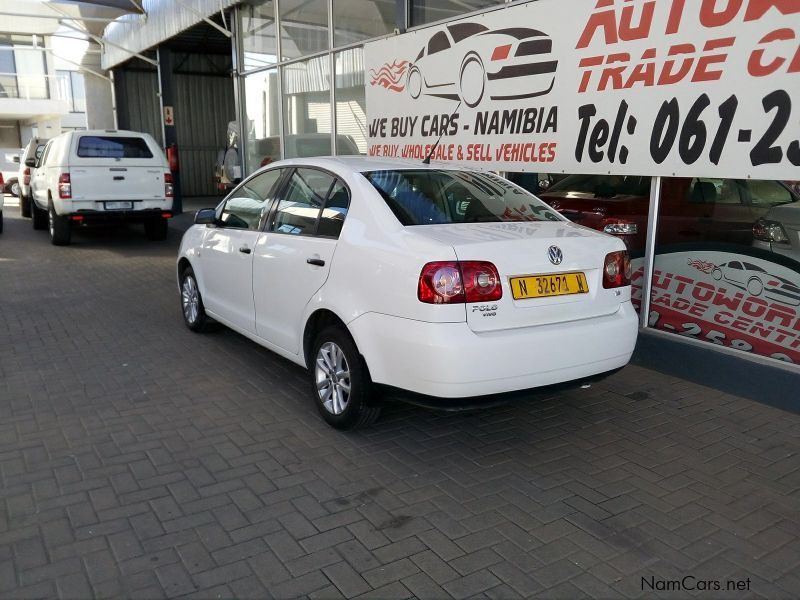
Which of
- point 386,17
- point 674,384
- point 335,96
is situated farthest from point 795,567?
point 335,96

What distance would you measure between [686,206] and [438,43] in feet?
10.9

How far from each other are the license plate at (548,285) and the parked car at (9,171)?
72.8ft

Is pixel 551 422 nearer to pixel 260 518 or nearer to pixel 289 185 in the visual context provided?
pixel 260 518

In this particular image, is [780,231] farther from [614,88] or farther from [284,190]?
[284,190]

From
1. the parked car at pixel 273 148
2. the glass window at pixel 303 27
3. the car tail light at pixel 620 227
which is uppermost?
the glass window at pixel 303 27

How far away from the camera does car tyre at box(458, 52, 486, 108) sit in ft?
22.2

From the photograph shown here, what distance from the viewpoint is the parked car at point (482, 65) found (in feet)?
19.9

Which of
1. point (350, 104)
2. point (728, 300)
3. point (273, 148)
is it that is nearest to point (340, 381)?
point (728, 300)

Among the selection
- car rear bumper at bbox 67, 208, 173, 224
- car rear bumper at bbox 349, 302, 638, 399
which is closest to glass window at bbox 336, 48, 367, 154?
car rear bumper at bbox 67, 208, 173, 224

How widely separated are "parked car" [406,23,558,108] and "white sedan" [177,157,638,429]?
193cm

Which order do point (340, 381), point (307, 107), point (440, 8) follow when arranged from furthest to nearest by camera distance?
point (307, 107)
point (440, 8)
point (340, 381)

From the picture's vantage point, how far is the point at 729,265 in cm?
532

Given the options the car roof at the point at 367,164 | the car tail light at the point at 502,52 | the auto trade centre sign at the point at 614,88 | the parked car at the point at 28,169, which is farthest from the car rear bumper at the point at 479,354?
the parked car at the point at 28,169

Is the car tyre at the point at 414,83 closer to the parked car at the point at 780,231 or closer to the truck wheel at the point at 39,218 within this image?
the parked car at the point at 780,231
